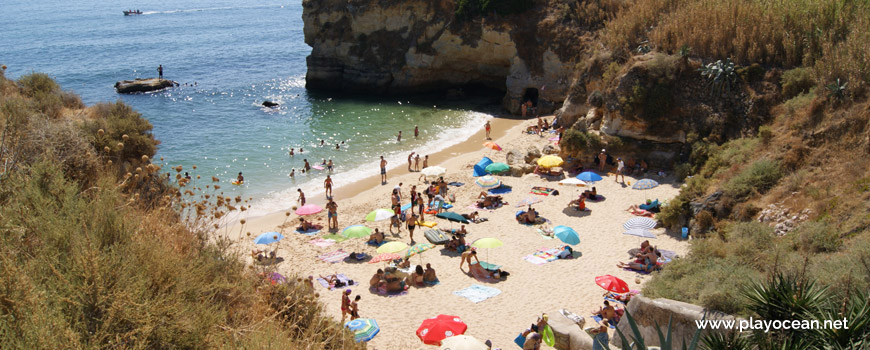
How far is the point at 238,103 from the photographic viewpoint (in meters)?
41.7

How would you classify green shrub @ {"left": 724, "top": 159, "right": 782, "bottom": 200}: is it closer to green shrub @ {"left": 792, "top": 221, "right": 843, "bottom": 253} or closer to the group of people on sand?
the group of people on sand

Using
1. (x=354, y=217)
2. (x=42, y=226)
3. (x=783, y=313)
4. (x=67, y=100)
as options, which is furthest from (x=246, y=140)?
(x=783, y=313)

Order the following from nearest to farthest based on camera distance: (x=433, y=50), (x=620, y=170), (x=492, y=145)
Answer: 1. (x=620, y=170)
2. (x=492, y=145)
3. (x=433, y=50)

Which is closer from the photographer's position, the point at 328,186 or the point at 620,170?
the point at 620,170

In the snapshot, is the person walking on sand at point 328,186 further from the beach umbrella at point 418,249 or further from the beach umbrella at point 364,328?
the beach umbrella at point 364,328

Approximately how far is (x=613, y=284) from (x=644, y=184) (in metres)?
8.37

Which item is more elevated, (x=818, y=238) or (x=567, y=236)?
(x=818, y=238)

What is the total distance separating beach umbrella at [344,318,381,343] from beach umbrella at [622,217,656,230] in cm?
886

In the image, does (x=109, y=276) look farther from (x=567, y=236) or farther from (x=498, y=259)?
(x=567, y=236)

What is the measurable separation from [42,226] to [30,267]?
1.01 m

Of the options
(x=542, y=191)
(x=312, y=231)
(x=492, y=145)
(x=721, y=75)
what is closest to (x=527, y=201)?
(x=542, y=191)

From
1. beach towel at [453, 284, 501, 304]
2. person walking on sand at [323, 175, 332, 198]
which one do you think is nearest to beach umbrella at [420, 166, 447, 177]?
person walking on sand at [323, 175, 332, 198]

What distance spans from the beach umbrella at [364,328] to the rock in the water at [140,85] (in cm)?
4011

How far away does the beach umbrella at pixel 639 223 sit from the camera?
1733 cm
